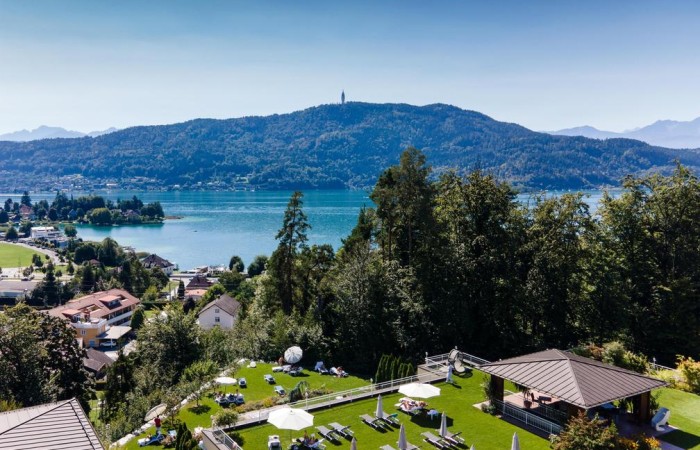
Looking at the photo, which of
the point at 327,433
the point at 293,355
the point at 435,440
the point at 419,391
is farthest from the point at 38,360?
the point at 435,440

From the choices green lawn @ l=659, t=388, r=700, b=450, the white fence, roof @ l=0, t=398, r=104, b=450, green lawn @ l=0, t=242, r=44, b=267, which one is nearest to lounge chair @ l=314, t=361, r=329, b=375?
the white fence

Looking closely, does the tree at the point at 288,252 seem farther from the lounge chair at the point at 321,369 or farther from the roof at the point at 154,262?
the roof at the point at 154,262

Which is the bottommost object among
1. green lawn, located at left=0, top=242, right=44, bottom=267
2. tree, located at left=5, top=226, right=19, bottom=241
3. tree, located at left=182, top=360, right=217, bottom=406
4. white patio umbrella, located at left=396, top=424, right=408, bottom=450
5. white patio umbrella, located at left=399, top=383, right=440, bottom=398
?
green lawn, located at left=0, top=242, right=44, bottom=267

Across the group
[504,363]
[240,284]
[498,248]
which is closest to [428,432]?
[504,363]

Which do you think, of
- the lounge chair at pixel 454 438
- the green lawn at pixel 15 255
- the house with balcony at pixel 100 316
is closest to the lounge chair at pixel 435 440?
the lounge chair at pixel 454 438

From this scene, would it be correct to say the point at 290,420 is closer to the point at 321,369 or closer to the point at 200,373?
the point at 200,373

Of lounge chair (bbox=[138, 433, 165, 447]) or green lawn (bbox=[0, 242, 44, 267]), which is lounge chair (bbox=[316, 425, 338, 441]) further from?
green lawn (bbox=[0, 242, 44, 267])
